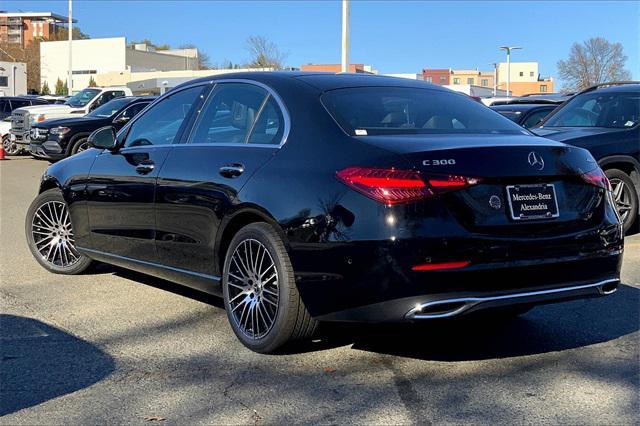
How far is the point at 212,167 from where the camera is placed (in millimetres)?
4758

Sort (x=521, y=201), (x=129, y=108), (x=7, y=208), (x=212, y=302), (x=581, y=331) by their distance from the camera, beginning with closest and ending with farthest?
(x=521, y=201)
(x=581, y=331)
(x=212, y=302)
(x=7, y=208)
(x=129, y=108)

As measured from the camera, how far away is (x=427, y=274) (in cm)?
368

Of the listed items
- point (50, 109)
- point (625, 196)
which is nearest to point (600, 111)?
point (625, 196)

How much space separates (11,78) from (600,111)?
116 feet

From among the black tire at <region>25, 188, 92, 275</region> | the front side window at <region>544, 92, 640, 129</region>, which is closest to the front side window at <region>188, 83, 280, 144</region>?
the black tire at <region>25, 188, 92, 275</region>

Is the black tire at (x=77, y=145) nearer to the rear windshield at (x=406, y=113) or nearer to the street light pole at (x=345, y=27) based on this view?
the street light pole at (x=345, y=27)

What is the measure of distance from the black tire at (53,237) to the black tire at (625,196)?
19.1 ft

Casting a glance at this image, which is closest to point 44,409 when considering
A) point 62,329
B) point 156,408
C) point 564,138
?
point 156,408

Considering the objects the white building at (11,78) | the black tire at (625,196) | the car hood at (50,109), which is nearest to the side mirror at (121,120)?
the car hood at (50,109)

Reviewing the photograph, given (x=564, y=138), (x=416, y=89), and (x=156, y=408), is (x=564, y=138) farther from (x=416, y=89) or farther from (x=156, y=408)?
(x=156, y=408)

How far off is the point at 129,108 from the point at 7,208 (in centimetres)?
615

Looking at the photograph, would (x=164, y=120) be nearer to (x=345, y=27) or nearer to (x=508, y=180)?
(x=508, y=180)

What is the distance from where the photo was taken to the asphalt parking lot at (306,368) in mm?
3613

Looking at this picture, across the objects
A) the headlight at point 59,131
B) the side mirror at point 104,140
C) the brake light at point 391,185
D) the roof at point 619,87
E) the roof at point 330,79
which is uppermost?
the roof at point 619,87
